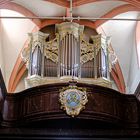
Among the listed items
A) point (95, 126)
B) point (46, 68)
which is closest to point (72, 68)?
point (46, 68)

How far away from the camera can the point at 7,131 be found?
10188 mm

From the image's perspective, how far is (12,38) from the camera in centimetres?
1438

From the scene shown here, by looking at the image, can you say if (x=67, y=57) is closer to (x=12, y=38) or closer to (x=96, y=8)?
(x=96, y=8)

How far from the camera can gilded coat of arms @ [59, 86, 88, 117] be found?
989 centimetres

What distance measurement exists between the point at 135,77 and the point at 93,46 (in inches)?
83.4

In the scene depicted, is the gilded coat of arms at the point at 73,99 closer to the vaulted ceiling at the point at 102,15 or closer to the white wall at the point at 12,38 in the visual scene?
the vaulted ceiling at the point at 102,15

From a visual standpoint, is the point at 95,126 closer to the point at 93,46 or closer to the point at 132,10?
the point at 93,46

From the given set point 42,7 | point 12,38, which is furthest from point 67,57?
point 12,38

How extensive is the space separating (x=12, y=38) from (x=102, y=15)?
11.3ft

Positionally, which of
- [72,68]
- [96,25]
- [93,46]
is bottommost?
[72,68]

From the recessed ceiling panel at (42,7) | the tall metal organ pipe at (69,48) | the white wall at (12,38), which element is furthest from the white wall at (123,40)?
the white wall at (12,38)

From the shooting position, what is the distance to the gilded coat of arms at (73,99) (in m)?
9.89

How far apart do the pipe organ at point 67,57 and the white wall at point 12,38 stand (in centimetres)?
133

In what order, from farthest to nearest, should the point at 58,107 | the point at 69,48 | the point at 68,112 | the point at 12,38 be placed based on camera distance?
the point at 12,38
the point at 69,48
the point at 58,107
the point at 68,112
